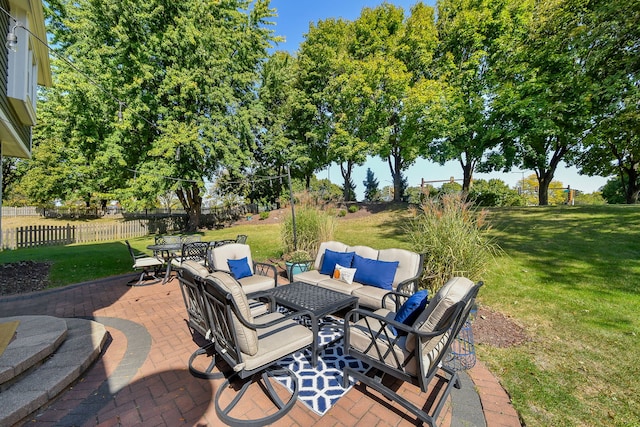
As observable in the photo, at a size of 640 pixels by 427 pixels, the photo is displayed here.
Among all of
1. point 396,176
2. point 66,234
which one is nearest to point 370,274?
point 66,234

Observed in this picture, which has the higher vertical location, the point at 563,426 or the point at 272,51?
the point at 272,51

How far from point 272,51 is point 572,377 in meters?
18.3

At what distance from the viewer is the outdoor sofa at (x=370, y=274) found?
3.66 m

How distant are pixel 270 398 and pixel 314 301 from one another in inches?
44.6

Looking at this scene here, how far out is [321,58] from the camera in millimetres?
16484

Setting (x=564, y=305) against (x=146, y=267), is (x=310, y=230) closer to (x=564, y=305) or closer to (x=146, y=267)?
(x=146, y=267)

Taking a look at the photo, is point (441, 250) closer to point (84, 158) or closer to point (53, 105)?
point (84, 158)

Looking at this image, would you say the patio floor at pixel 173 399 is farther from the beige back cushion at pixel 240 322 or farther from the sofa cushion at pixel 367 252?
the sofa cushion at pixel 367 252

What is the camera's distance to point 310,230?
623 centimetres

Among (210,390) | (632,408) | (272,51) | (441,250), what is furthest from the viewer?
(272,51)

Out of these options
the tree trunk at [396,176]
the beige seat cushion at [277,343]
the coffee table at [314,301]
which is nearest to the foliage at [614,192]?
the tree trunk at [396,176]

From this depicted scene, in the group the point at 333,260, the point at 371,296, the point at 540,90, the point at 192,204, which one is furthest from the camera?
the point at 192,204

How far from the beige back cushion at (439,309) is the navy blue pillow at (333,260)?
2.40m

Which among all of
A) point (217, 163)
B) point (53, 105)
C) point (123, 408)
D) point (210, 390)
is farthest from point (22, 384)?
point (53, 105)
